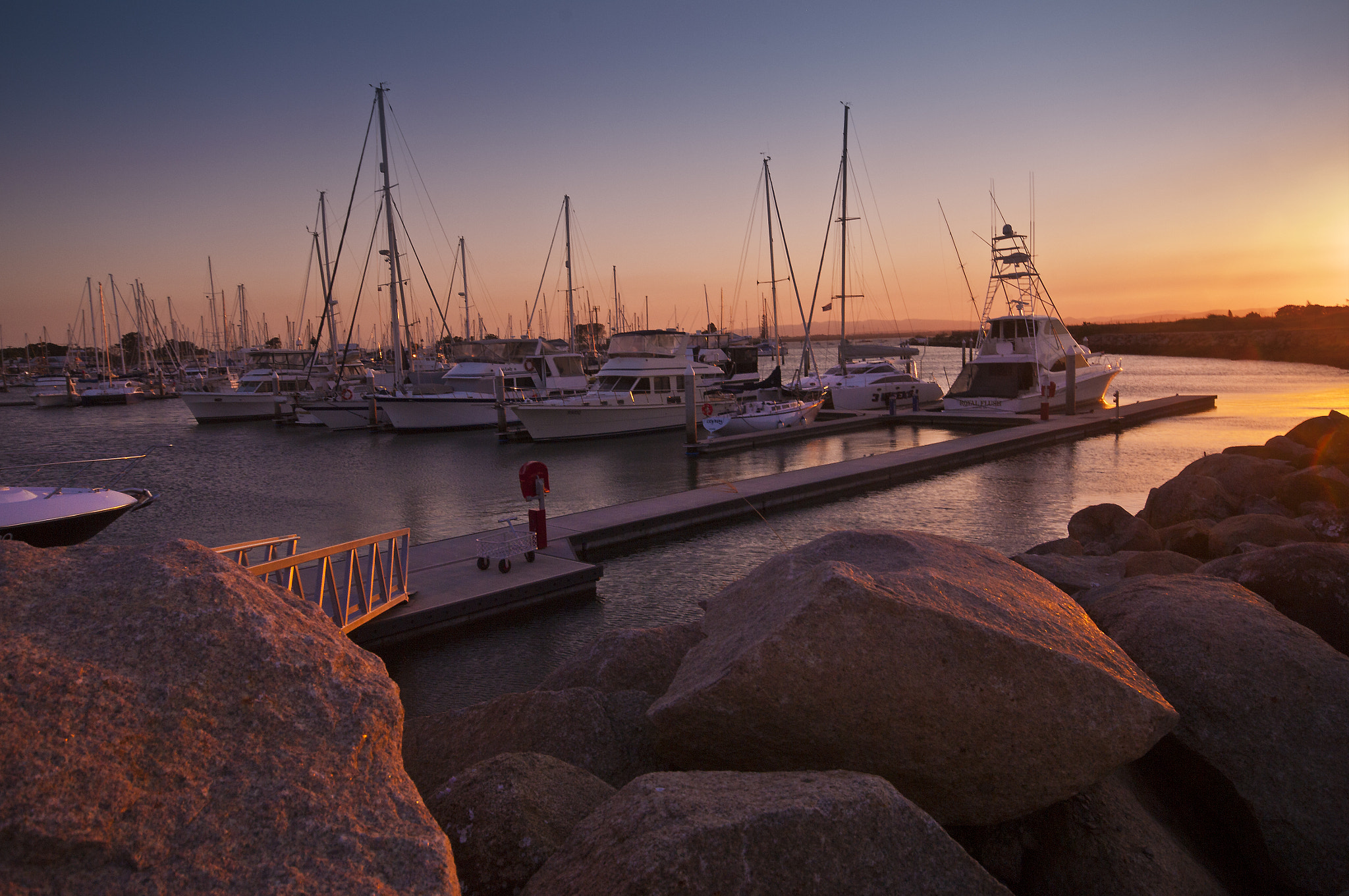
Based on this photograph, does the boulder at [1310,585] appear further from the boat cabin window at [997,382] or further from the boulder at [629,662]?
the boat cabin window at [997,382]

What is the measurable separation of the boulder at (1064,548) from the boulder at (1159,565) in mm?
2503

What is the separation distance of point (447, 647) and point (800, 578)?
7167 millimetres

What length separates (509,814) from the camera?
11.7 ft

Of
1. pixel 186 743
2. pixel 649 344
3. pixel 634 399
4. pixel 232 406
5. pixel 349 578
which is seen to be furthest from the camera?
pixel 232 406

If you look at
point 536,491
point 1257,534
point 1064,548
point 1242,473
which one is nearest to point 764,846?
point 1257,534

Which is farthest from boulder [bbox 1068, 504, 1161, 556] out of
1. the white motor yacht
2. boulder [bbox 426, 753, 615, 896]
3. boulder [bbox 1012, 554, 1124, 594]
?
the white motor yacht

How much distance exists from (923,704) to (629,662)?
109 inches

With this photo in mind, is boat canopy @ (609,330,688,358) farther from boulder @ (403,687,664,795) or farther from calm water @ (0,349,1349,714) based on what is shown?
boulder @ (403,687,664,795)

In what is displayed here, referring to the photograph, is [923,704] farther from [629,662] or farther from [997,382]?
[997,382]

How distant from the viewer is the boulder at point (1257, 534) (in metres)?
9.66

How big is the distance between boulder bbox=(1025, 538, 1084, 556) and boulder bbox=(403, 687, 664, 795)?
8021mm

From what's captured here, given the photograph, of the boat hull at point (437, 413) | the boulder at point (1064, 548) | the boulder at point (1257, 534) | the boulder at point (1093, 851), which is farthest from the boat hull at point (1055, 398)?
the boulder at point (1093, 851)

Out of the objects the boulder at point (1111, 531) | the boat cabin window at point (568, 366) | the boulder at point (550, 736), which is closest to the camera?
the boulder at point (550, 736)

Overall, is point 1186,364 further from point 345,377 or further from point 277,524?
point 277,524
